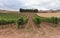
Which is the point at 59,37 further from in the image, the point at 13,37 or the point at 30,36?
the point at 13,37

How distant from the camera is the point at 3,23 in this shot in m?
39.8

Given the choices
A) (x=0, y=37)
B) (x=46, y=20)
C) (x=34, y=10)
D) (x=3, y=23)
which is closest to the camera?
(x=0, y=37)

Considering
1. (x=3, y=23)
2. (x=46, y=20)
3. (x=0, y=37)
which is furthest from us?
(x=46, y=20)

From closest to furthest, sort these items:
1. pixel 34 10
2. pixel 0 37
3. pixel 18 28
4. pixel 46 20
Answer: pixel 0 37, pixel 18 28, pixel 46 20, pixel 34 10

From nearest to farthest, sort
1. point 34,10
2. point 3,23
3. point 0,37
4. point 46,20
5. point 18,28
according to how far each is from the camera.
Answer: point 0,37 < point 18,28 < point 3,23 < point 46,20 < point 34,10

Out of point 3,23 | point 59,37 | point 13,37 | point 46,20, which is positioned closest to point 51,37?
point 59,37

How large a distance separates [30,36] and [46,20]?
79.6 ft

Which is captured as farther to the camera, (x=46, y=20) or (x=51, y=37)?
(x=46, y=20)

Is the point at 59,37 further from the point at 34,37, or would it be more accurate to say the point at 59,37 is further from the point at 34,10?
the point at 34,10

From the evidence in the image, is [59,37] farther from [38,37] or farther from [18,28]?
[18,28]

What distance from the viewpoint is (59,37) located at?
27656 millimetres

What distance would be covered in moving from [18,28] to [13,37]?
818 cm

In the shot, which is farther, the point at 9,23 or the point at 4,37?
the point at 9,23

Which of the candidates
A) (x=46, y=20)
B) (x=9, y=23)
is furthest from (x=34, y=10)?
(x=9, y=23)
